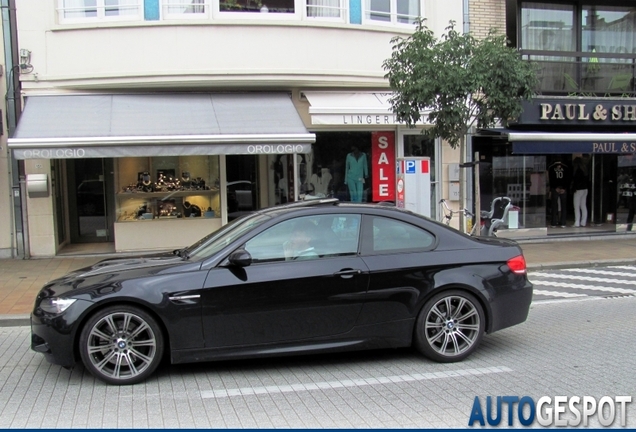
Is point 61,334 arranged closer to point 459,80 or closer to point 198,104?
point 459,80

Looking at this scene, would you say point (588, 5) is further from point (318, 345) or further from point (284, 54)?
point (318, 345)

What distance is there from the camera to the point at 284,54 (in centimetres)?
1194

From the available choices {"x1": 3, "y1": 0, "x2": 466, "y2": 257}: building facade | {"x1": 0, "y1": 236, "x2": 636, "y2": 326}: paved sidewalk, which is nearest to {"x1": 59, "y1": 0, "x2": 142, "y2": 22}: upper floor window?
{"x1": 3, "y1": 0, "x2": 466, "y2": 257}: building facade

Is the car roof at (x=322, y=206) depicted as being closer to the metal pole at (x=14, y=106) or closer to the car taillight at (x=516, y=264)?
the car taillight at (x=516, y=264)

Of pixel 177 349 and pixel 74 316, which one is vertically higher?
pixel 74 316

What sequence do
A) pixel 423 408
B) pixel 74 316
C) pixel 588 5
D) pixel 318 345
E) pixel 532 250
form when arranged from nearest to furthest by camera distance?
1. pixel 423 408
2. pixel 74 316
3. pixel 318 345
4. pixel 532 250
5. pixel 588 5

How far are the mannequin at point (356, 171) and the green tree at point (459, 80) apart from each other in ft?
9.92

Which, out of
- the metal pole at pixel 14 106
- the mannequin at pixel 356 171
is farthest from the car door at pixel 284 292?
the metal pole at pixel 14 106

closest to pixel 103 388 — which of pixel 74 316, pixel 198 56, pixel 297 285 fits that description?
pixel 74 316

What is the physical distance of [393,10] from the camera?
510 inches

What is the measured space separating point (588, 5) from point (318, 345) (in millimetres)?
13629

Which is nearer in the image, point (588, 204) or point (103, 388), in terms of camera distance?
point (103, 388)

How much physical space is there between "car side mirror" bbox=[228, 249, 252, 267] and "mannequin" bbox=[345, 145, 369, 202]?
8.51 m
